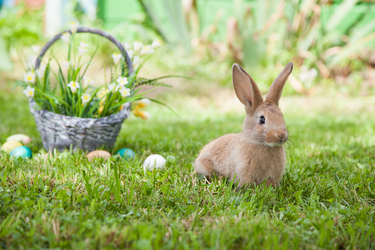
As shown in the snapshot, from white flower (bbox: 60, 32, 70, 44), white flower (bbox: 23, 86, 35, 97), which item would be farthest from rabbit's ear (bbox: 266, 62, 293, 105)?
white flower (bbox: 23, 86, 35, 97)

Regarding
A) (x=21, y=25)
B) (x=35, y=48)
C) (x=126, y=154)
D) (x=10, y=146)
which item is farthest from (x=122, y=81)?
(x=21, y=25)

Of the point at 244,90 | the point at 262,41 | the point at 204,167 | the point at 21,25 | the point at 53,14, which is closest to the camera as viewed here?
the point at 244,90

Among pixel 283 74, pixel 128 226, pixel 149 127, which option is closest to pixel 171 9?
pixel 149 127

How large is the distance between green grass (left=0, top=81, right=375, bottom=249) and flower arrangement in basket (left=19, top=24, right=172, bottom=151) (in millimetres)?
186

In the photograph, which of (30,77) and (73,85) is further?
(30,77)

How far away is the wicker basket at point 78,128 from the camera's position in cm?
258

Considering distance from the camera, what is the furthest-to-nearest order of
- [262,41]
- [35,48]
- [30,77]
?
1. [262,41]
2. [35,48]
3. [30,77]

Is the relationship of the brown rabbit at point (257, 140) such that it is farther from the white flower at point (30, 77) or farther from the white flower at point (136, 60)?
the white flower at point (30, 77)

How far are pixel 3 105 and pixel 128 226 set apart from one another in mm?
4251

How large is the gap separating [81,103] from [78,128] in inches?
10.3

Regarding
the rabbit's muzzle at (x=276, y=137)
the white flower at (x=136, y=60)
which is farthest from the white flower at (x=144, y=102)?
the rabbit's muzzle at (x=276, y=137)

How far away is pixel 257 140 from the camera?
2080 mm

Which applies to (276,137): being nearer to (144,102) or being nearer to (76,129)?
(144,102)

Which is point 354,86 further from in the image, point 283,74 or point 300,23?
point 283,74
